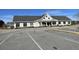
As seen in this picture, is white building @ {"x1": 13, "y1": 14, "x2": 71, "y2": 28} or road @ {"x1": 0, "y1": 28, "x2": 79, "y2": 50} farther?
white building @ {"x1": 13, "y1": 14, "x2": 71, "y2": 28}

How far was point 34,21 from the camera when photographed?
19.7m

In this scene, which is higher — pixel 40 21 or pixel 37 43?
pixel 40 21

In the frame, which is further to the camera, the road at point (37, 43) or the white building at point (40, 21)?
the white building at point (40, 21)

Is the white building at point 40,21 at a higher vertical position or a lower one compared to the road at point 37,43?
higher

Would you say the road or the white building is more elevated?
the white building

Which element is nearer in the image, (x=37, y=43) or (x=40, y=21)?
(x=37, y=43)
